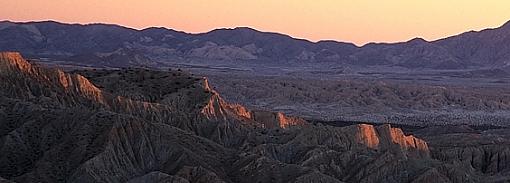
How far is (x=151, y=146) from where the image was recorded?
44875mm

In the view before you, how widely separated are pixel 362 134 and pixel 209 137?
12667 mm

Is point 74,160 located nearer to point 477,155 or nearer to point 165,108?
point 165,108

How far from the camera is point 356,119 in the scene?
119250mm

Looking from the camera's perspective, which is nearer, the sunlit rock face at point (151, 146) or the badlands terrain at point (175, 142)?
the sunlit rock face at point (151, 146)

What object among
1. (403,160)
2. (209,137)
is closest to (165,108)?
(209,137)

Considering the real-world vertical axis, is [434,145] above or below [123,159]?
below

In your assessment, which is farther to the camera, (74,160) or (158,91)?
(158,91)

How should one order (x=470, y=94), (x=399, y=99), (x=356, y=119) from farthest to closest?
(x=470, y=94), (x=399, y=99), (x=356, y=119)

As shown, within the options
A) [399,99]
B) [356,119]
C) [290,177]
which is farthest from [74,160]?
[399,99]

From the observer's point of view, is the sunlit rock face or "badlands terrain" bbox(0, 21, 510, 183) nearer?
the sunlit rock face

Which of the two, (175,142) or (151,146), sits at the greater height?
(175,142)

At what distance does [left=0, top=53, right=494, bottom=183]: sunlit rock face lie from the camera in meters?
42.4

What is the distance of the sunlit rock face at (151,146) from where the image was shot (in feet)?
139

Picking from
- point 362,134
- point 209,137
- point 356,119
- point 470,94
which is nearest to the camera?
point 209,137
